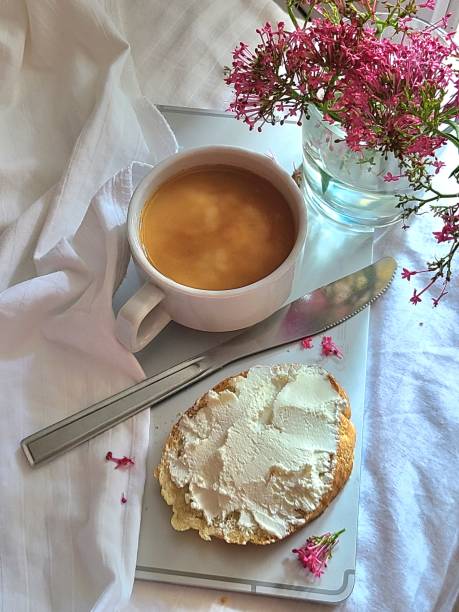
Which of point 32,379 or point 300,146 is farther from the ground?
point 300,146

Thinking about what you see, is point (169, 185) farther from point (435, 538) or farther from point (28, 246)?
point (435, 538)

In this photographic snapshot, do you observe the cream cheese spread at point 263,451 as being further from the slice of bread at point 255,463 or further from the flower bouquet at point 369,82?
the flower bouquet at point 369,82

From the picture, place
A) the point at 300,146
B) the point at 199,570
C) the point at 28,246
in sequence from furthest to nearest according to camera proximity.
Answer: the point at 300,146 < the point at 28,246 < the point at 199,570

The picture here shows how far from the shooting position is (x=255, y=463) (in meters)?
0.59

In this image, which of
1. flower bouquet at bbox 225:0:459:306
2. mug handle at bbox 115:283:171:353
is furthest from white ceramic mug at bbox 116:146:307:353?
flower bouquet at bbox 225:0:459:306

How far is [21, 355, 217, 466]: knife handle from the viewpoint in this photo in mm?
→ 609

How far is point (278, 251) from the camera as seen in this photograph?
0.65 m

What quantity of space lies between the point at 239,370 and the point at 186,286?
0.10 m

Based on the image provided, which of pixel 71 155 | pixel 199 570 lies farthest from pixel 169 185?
pixel 199 570

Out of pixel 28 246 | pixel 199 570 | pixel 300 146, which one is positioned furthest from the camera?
pixel 300 146

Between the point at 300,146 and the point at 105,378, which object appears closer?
the point at 105,378

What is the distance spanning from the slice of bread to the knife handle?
30 millimetres

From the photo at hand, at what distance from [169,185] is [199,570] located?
343 millimetres

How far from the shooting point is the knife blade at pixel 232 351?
24.3 inches
